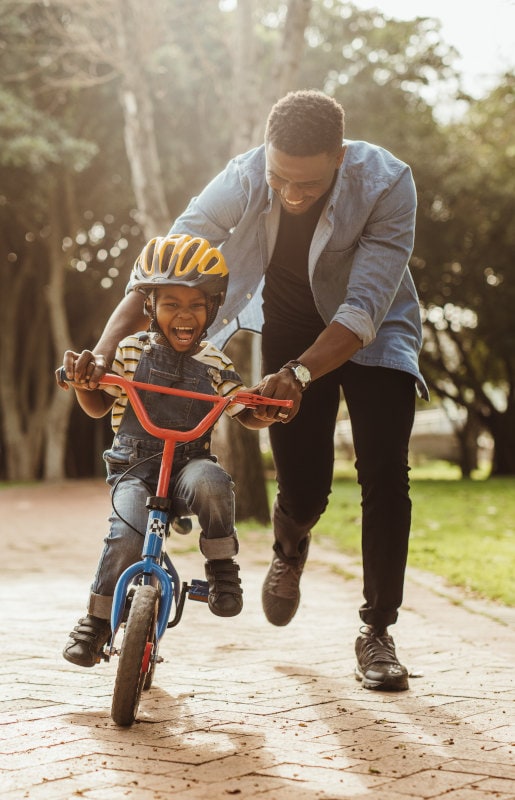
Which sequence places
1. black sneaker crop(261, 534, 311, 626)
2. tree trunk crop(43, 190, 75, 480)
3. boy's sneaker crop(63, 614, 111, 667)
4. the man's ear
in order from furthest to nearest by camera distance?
tree trunk crop(43, 190, 75, 480) < black sneaker crop(261, 534, 311, 626) < the man's ear < boy's sneaker crop(63, 614, 111, 667)

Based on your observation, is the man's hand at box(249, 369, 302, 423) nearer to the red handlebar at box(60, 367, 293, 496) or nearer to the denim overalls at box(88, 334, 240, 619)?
the red handlebar at box(60, 367, 293, 496)

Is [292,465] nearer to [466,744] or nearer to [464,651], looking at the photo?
[464,651]

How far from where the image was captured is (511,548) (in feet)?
30.4

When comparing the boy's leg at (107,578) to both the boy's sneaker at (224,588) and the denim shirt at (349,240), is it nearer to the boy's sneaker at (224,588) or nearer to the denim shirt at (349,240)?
the boy's sneaker at (224,588)

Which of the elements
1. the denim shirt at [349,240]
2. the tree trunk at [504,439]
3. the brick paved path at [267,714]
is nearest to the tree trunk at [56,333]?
the tree trunk at [504,439]

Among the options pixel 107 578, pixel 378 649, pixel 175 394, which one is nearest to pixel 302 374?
pixel 175 394

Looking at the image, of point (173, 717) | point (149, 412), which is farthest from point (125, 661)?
point (149, 412)

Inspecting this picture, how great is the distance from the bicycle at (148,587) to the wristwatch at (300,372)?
169 mm

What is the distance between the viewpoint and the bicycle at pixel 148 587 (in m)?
3.25

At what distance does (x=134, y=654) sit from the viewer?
3.22 metres

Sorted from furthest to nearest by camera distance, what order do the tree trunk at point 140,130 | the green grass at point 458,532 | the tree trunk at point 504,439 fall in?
the tree trunk at point 504,439 < the tree trunk at point 140,130 < the green grass at point 458,532

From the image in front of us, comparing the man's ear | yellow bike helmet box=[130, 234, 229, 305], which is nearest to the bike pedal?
yellow bike helmet box=[130, 234, 229, 305]

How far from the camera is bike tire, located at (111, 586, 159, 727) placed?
323 centimetres

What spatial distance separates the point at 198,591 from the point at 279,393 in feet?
2.47
